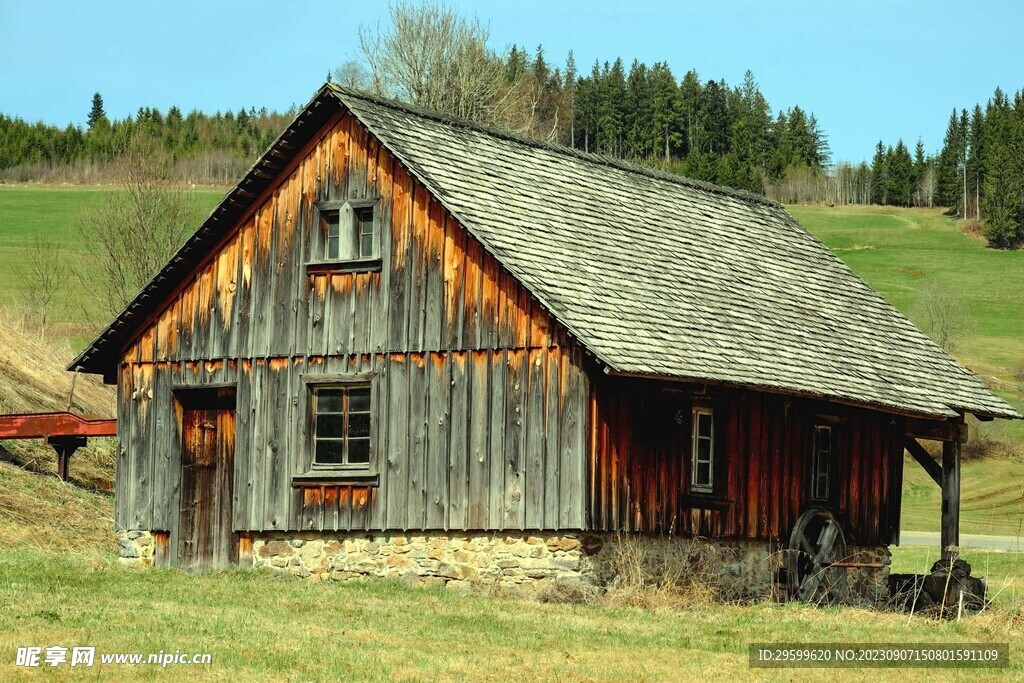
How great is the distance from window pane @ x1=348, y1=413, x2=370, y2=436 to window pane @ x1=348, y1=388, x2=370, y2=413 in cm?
7

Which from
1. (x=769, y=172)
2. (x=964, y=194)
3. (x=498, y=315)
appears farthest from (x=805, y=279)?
(x=769, y=172)

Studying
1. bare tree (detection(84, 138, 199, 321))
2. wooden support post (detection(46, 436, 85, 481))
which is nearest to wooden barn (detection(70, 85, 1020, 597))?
wooden support post (detection(46, 436, 85, 481))

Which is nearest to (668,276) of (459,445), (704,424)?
(704,424)

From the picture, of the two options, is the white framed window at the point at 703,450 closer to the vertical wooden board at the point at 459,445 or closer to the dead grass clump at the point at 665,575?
the dead grass clump at the point at 665,575

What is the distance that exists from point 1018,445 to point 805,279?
104ft

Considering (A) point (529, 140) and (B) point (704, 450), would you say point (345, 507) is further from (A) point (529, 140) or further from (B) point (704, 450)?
(A) point (529, 140)

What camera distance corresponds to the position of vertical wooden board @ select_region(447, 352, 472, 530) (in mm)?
18344

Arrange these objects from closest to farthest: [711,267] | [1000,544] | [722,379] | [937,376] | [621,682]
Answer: [621,682] < [722,379] < [711,267] < [937,376] < [1000,544]

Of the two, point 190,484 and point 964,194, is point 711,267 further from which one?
point 964,194

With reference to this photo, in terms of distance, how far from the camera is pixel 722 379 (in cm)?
1800

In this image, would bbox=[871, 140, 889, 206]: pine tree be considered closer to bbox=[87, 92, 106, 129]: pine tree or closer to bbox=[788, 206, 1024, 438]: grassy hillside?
bbox=[788, 206, 1024, 438]: grassy hillside

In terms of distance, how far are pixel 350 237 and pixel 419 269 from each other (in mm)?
1283

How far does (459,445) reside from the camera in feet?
60.7

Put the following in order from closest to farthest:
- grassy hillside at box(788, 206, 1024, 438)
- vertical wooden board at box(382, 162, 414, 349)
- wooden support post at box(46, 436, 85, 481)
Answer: vertical wooden board at box(382, 162, 414, 349) → wooden support post at box(46, 436, 85, 481) → grassy hillside at box(788, 206, 1024, 438)
